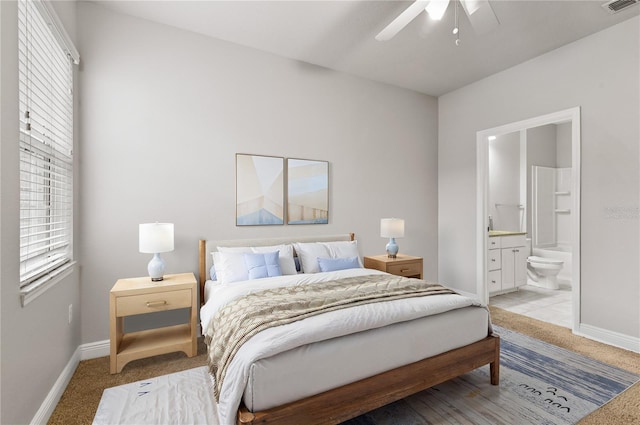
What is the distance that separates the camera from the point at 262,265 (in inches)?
111

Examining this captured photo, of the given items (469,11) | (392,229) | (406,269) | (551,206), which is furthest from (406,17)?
(551,206)

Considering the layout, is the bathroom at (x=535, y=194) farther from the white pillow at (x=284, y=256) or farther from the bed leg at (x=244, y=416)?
the bed leg at (x=244, y=416)

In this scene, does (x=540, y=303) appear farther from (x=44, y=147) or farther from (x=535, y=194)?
(x=44, y=147)

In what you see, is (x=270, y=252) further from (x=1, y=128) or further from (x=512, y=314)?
(x=512, y=314)

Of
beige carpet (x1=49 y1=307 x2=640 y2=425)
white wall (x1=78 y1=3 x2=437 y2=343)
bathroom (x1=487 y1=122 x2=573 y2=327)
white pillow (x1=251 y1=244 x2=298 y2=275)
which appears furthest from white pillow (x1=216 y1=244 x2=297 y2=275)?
bathroom (x1=487 y1=122 x2=573 y2=327)

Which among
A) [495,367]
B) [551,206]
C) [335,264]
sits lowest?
[495,367]

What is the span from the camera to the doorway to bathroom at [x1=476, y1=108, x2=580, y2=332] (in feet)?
13.7

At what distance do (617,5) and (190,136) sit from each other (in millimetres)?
3951

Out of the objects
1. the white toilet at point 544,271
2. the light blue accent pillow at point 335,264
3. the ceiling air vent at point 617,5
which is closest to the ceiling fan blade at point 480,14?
the ceiling air vent at point 617,5

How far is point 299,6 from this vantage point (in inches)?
104

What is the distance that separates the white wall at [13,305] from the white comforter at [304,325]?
3.13 feet

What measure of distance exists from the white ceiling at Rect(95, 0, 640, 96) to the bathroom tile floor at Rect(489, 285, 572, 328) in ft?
10.0

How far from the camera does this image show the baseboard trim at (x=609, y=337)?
2.81 m

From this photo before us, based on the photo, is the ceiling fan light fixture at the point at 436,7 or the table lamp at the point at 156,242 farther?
the table lamp at the point at 156,242
